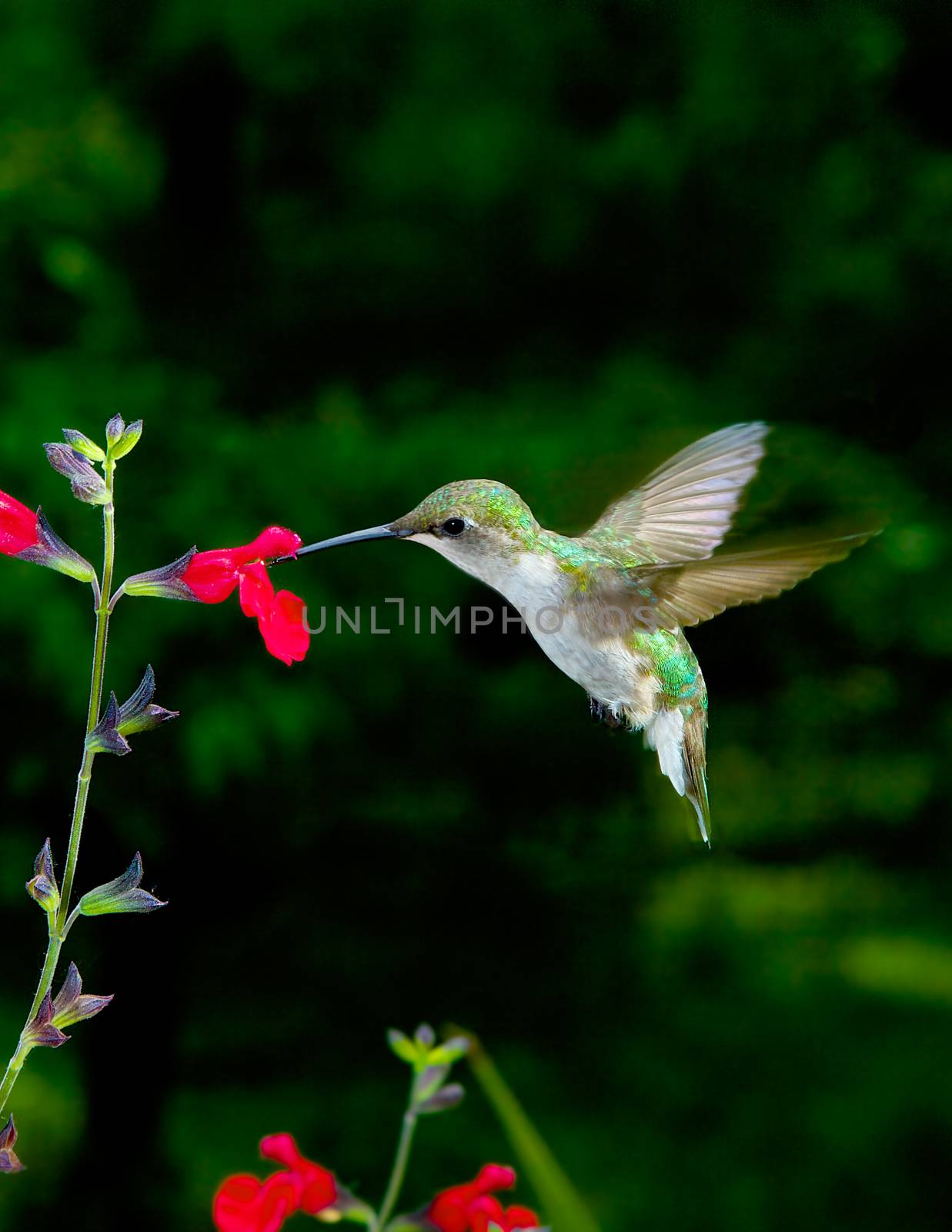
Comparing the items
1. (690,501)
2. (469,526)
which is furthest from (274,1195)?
(690,501)

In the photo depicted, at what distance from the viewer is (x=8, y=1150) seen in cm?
69

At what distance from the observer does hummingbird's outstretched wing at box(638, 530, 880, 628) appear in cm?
104

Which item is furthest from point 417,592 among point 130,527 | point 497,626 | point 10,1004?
point 10,1004

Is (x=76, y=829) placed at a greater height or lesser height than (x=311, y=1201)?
greater

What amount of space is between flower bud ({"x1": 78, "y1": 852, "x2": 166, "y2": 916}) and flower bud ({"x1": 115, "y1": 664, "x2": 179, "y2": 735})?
0.26ft

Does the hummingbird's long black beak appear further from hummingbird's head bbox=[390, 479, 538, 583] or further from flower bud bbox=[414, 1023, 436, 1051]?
flower bud bbox=[414, 1023, 436, 1051]

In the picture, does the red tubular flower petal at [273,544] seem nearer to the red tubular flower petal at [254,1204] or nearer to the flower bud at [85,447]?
the flower bud at [85,447]

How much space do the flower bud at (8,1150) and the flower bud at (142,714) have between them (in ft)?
0.76

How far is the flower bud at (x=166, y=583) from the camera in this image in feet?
2.51

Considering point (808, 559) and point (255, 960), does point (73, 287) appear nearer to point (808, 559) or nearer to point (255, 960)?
point (255, 960)

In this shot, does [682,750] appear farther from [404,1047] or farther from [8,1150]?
[8,1150]

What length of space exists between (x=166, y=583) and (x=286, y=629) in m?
0.11

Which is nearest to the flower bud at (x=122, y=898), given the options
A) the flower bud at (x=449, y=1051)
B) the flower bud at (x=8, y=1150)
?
the flower bud at (x=8, y=1150)

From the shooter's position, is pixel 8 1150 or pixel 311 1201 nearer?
pixel 8 1150
